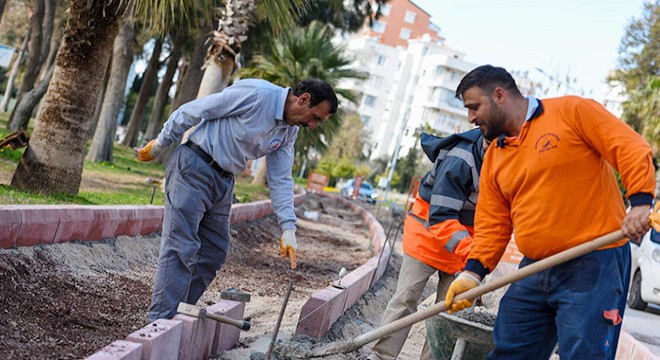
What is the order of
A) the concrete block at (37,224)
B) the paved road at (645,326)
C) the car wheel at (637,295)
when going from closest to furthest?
the concrete block at (37,224) → the paved road at (645,326) → the car wheel at (637,295)

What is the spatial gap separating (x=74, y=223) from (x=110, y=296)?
1.19 meters

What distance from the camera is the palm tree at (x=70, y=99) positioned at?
10266 millimetres

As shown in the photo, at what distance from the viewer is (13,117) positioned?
72.0 ft

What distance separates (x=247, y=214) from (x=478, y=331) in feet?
30.3

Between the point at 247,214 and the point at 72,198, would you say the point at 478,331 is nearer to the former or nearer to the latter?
the point at 72,198

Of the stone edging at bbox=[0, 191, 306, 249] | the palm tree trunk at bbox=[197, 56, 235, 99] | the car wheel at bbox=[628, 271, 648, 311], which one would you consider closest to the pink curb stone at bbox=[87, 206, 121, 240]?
the stone edging at bbox=[0, 191, 306, 249]

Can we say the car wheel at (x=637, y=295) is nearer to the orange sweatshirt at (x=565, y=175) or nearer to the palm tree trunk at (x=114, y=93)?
the orange sweatshirt at (x=565, y=175)

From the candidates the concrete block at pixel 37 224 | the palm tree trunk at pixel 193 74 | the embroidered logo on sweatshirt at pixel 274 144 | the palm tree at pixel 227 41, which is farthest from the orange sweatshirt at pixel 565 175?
the palm tree trunk at pixel 193 74

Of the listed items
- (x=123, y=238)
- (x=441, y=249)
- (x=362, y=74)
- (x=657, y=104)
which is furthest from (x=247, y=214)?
(x=657, y=104)

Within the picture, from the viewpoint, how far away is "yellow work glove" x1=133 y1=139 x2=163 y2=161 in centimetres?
582

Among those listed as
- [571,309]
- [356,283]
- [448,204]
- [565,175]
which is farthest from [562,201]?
[356,283]

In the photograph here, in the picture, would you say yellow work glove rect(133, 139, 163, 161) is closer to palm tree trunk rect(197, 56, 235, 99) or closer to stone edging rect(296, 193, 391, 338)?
stone edging rect(296, 193, 391, 338)

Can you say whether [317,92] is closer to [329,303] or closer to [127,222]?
[329,303]

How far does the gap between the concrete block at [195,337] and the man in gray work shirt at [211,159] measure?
0.91 ft
